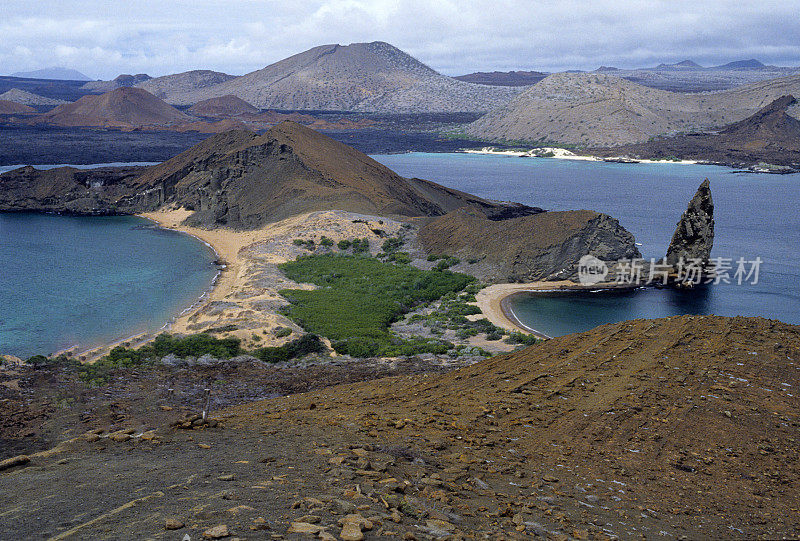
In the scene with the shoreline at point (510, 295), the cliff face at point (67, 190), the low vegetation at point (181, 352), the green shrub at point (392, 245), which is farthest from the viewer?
the cliff face at point (67, 190)

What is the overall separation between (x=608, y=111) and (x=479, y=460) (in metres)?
164

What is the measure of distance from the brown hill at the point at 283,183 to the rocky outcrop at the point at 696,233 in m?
26.5

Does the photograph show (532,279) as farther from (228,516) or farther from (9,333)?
(228,516)

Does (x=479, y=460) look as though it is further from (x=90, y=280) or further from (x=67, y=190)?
(x=67, y=190)

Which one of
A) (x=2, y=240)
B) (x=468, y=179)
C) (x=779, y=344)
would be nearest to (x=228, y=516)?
(x=779, y=344)

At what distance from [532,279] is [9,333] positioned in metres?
33.1

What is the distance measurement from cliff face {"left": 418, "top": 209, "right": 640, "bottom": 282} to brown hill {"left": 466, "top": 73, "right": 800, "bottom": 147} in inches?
4478

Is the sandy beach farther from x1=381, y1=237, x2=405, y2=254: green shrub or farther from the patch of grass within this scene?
the patch of grass

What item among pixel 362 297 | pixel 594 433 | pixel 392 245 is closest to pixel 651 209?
pixel 392 245

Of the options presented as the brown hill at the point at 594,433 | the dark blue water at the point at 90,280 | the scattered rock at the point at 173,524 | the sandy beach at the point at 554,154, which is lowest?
the dark blue water at the point at 90,280

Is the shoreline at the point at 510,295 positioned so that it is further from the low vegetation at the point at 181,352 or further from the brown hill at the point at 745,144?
the brown hill at the point at 745,144

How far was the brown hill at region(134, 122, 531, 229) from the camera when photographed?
64750mm

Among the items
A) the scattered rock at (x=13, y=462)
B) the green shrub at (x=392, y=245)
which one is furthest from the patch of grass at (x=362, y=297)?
the scattered rock at (x=13, y=462)

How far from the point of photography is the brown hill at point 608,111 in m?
159
